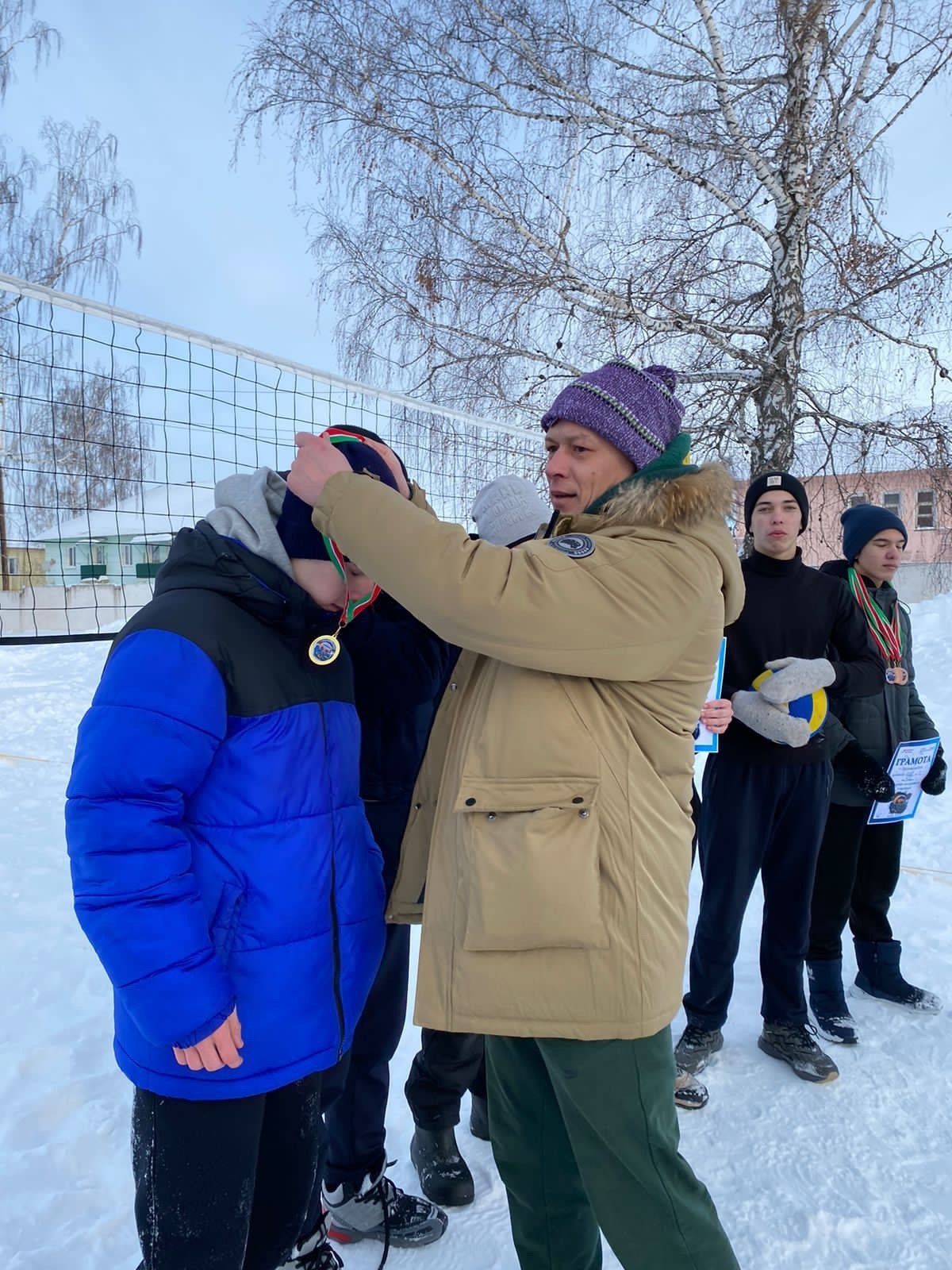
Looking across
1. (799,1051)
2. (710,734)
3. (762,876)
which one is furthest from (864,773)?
(799,1051)

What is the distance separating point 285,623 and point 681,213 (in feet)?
20.2

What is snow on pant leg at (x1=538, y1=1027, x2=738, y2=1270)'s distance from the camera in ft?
4.38

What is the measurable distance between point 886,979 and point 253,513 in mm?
3141

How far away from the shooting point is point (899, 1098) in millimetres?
2539

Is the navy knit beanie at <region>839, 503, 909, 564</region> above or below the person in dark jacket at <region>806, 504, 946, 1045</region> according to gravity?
above

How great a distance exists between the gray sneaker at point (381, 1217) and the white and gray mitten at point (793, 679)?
180cm

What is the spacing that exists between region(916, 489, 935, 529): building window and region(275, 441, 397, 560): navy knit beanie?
19.9 feet

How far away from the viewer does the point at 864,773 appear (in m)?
3.07

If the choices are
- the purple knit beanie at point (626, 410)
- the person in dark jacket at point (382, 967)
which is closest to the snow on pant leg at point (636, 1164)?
the person in dark jacket at point (382, 967)

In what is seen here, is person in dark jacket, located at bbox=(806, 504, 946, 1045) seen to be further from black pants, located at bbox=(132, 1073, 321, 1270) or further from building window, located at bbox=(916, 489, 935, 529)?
building window, located at bbox=(916, 489, 935, 529)

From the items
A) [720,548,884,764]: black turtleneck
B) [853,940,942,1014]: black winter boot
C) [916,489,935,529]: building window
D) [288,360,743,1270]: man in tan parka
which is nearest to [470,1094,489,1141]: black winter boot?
[288,360,743,1270]: man in tan parka

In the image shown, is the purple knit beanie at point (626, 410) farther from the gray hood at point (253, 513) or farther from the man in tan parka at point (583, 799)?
the gray hood at point (253, 513)

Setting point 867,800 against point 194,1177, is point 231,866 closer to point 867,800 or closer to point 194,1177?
point 194,1177

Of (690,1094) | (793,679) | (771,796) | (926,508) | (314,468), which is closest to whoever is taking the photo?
(314,468)
